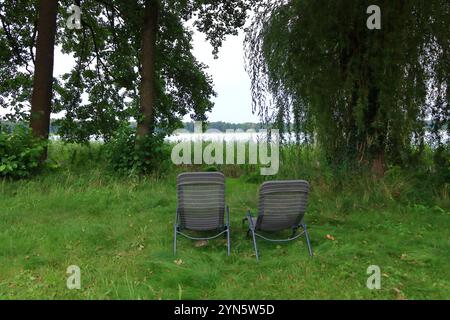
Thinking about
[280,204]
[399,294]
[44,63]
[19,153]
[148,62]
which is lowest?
[399,294]

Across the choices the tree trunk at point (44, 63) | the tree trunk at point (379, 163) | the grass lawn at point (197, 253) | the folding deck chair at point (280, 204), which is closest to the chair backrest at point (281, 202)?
the folding deck chair at point (280, 204)

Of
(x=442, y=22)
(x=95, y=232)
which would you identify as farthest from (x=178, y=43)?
(x=95, y=232)

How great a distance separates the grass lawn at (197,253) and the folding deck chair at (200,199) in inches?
12.8

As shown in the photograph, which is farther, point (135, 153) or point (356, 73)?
point (135, 153)

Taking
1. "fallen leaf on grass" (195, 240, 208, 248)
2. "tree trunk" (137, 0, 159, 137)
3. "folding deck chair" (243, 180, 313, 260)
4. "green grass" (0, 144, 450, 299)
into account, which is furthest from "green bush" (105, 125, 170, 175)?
"folding deck chair" (243, 180, 313, 260)

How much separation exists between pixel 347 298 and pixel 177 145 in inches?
310

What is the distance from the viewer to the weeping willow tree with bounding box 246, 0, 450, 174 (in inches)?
285

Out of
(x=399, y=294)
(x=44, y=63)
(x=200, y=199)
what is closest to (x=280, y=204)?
(x=200, y=199)

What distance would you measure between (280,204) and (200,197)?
1022mm

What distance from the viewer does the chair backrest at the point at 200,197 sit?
4766 mm

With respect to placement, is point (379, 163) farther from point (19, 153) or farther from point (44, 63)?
point (44, 63)

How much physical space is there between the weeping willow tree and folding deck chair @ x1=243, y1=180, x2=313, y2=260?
334cm

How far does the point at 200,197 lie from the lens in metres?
4.84

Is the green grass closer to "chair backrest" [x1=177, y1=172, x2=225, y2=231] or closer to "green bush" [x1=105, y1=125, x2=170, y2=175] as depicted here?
"chair backrest" [x1=177, y1=172, x2=225, y2=231]
